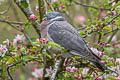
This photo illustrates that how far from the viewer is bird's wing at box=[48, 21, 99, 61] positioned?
3.58m

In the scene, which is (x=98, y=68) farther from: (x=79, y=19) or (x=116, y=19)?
(x=79, y=19)

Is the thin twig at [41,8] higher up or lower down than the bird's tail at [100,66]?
higher up

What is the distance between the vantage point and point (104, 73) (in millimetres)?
3014

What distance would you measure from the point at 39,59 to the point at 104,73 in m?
0.90

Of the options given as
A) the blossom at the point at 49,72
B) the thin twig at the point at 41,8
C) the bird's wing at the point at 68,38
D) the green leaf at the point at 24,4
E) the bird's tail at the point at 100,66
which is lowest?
the blossom at the point at 49,72

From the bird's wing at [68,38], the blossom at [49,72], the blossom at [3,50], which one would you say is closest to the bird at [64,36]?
the bird's wing at [68,38]

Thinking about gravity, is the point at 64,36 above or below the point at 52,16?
below

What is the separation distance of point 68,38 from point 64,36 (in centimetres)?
7

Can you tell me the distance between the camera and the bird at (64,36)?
11.6ft

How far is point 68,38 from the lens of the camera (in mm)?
3721

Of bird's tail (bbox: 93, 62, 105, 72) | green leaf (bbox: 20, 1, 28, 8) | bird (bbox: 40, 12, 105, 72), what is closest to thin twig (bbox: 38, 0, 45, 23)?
bird (bbox: 40, 12, 105, 72)

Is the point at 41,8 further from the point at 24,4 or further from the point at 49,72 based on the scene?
the point at 49,72

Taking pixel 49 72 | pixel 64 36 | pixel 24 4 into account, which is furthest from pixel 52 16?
pixel 49 72

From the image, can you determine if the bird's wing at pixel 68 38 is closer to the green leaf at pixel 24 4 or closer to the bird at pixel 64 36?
the bird at pixel 64 36
